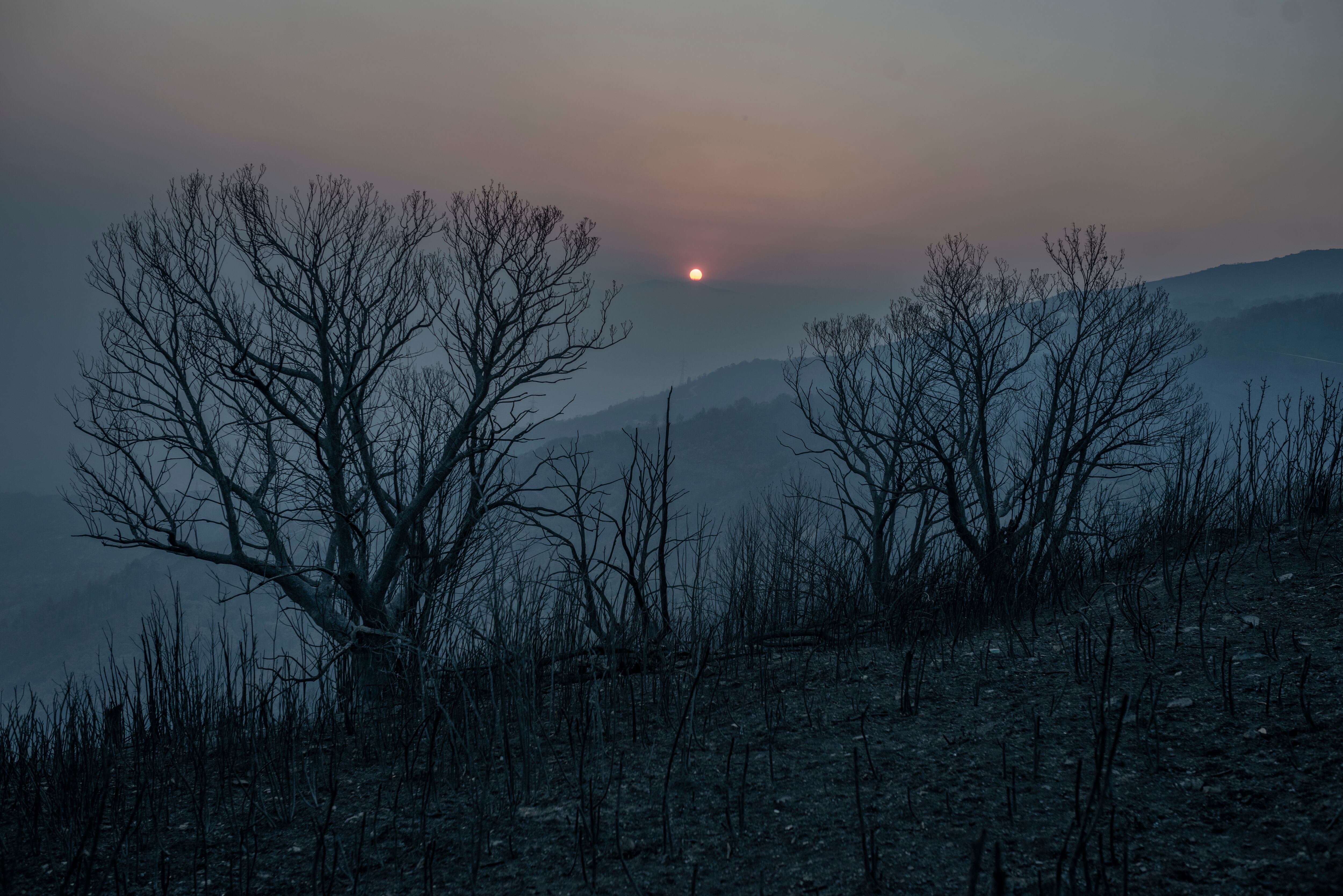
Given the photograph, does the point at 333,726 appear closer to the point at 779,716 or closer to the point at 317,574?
the point at 779,716

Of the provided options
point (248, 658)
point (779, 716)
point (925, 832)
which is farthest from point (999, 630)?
point (248, 658)

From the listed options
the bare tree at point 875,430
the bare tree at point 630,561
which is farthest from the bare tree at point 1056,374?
the bare tree at point 630,561

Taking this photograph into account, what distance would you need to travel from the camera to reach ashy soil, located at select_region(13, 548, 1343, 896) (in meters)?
2.07

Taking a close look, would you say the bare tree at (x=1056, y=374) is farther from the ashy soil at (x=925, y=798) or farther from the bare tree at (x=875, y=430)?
the ashy soil at (x=925, y=798)

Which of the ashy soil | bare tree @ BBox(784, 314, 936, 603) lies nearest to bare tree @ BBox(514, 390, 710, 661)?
the ashy soil

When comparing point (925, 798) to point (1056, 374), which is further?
point (1056, 374)

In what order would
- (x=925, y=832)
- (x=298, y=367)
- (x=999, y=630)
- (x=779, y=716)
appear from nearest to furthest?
1. (x=925, y=832)
2. (x=779, y=716)
3. (x=999, y=630)
4. (x=298, y=367)

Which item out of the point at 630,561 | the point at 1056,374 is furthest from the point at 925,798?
the point at 1056,374

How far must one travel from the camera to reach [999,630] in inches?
202

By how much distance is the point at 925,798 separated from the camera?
8.51ft

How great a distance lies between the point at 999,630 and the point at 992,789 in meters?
2.85

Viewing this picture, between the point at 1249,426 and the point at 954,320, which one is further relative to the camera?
the point at 954,320

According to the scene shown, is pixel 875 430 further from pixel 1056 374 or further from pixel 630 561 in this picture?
pixel 630 561

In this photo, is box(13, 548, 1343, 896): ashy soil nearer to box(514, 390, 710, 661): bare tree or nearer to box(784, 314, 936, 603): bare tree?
box(514, 390, 710, 661): bare tree
